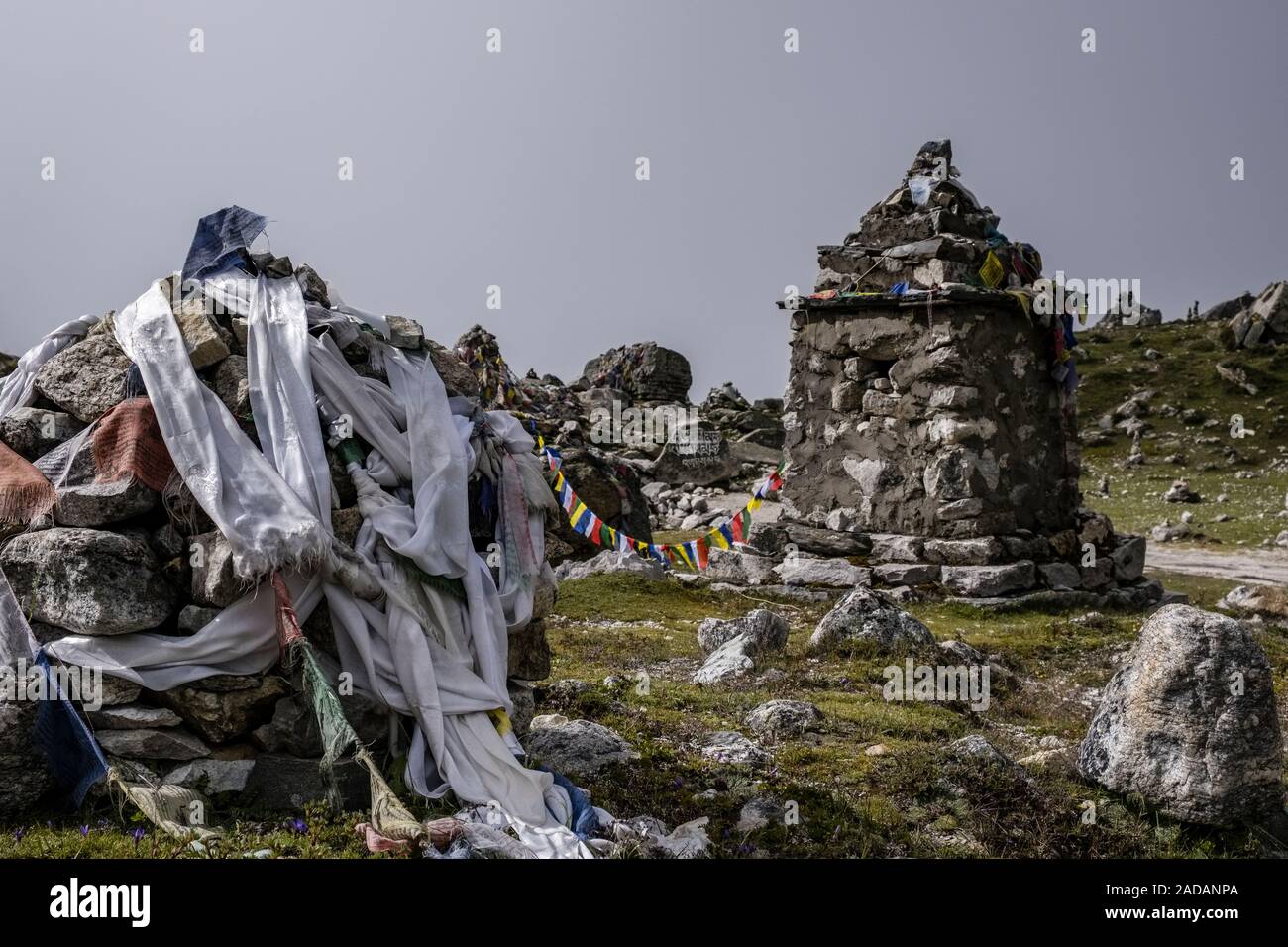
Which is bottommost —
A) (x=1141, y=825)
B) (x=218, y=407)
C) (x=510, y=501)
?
(x=1141, y=825)

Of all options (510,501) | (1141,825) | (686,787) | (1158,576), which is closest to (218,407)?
(510,501)

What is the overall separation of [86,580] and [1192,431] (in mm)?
35619

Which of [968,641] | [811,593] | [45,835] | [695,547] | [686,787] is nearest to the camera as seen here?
[45,835]

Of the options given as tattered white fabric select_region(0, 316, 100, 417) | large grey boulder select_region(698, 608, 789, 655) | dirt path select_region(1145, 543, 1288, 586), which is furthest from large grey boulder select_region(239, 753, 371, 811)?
dirt path select_region(1145, 543, 1288, 586)

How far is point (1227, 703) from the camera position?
209 inches

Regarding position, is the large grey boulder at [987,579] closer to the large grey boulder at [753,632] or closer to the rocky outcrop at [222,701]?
the large grey boulder at [753,632]

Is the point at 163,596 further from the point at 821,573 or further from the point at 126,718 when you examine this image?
the point at 821,573

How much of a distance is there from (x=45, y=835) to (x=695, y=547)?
775 cm

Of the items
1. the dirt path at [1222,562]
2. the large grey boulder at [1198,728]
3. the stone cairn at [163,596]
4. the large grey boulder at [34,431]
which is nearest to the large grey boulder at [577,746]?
the stone cairn at [163,596]

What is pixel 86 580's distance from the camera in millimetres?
4793

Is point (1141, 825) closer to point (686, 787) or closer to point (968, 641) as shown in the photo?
point (686, 787)

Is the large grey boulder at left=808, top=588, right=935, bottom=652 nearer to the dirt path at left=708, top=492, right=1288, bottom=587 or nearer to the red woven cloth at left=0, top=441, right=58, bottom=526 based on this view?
the dirt path at left=708, top=492, right=1288, bottom=587

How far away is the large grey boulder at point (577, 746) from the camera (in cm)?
601

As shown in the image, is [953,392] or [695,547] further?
[953,392]
